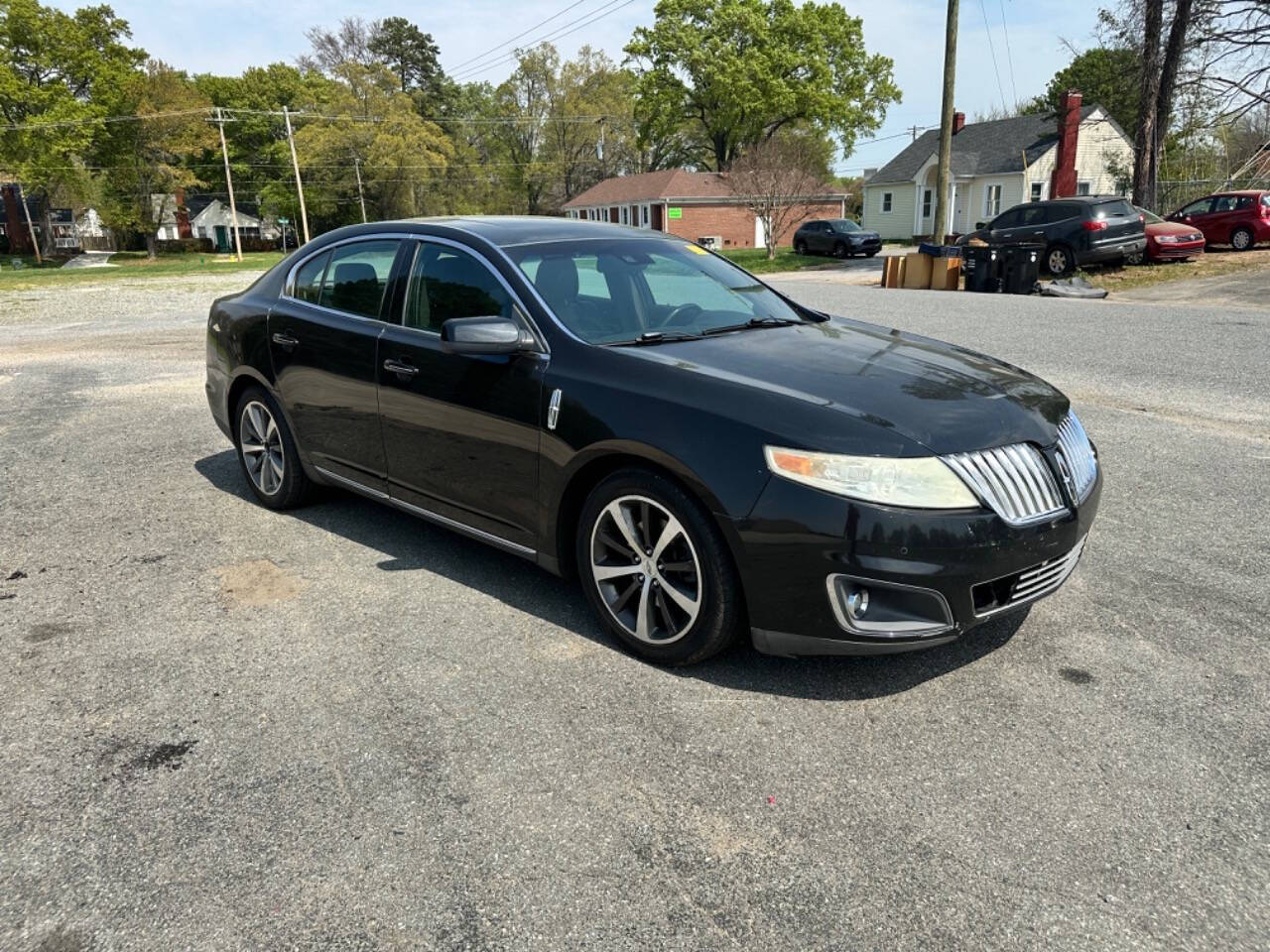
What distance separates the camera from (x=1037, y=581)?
3.20m

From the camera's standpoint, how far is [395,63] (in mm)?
88938

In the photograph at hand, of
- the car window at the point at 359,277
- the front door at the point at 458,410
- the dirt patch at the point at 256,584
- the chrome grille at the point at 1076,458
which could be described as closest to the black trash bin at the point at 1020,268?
the chrome grille at the point at 1076,458

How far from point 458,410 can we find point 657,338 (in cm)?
93

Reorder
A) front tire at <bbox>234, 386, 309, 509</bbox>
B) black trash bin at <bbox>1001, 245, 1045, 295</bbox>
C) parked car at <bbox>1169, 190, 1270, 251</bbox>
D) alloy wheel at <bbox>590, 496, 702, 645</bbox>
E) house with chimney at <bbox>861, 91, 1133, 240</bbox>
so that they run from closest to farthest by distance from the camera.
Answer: alloy wheel at <bbox>590, 496, 702, 645</bbox> → front tire at <bbox>234, 386, 309, 509</bbox> → black trash bin at <bbox>1001, 245, 1045, 295</bbox> → parked car at <bbox>1169, 190, 1270, 251</bbox> → house with chimney at <bbox>861, 91, 1133, 240</bbox>

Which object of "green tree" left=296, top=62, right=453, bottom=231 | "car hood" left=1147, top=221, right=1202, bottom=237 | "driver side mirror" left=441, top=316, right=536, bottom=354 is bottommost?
"driver side mirror" left=441, top=316, right=536, bottom=354

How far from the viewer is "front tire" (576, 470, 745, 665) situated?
10.5 ft

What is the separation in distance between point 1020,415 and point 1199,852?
155cm

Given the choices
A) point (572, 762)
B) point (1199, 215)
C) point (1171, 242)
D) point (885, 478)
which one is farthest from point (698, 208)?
point (572, 762)

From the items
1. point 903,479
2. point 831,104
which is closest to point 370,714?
point 903,479

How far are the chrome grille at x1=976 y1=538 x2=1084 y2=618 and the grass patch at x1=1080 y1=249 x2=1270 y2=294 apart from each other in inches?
732

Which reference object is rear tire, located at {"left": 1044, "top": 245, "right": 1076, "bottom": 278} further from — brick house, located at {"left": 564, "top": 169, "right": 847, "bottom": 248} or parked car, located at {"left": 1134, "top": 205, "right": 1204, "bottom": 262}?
brick house, located at {"left": 564, "top": 169, "right": 847, "bottom": 248}

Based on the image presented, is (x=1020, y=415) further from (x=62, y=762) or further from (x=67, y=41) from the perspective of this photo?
(x=67, y=41)

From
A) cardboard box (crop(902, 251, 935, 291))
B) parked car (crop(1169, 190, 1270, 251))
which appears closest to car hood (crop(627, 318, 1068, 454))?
cardboard box (crop(902, 251, 935, 291))

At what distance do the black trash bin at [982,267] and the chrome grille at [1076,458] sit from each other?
17093mm
